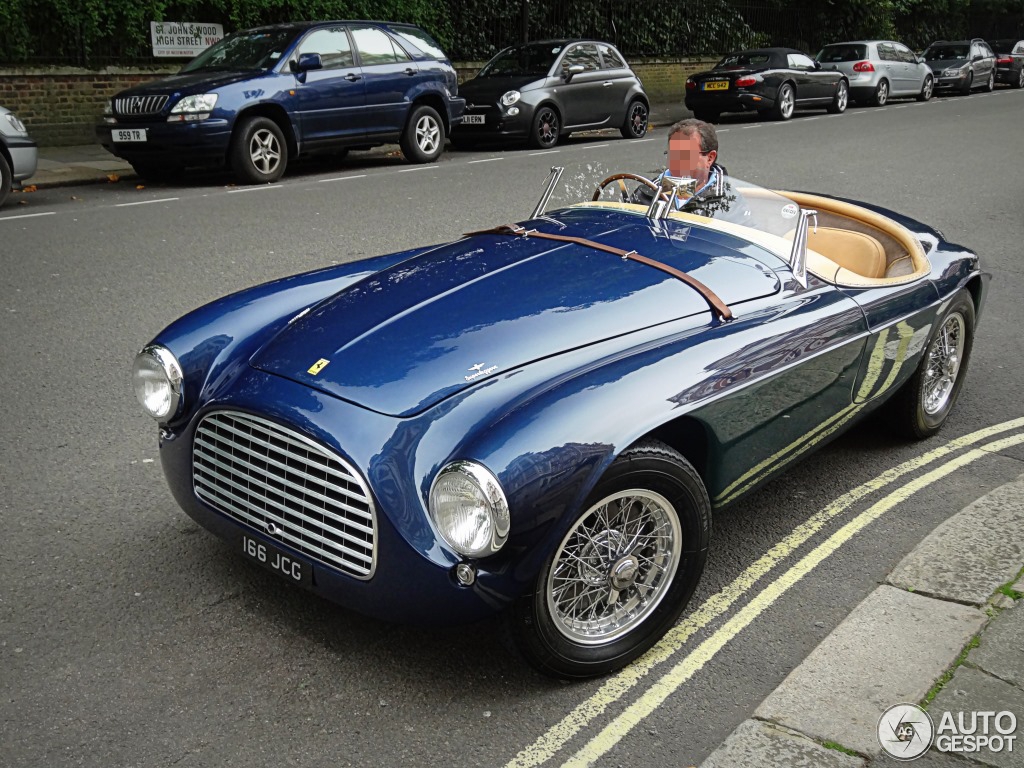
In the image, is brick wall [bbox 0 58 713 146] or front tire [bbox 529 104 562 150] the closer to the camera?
brick wall [bbox 0 58 713 146]

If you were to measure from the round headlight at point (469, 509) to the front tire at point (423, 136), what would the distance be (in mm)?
11139

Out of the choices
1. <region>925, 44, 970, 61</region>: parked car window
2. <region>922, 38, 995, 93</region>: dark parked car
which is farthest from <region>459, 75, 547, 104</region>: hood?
<region>925, 44, 970, 61</region>: parked car window

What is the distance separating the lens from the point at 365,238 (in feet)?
27.2

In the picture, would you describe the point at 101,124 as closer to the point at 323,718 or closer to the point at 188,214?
the point at 188,214

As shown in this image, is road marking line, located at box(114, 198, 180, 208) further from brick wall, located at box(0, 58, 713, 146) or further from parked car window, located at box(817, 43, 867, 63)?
parked car window, located at box(817, 43, 867, 63)

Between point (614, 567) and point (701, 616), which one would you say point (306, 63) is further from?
point (614, 567)

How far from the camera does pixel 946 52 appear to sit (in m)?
29.1

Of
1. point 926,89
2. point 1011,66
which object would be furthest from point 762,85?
point 1011,66

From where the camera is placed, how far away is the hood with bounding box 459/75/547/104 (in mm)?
14711

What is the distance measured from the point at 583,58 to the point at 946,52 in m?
17.9

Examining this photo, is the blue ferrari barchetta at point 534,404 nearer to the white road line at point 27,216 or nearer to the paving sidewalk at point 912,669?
the paving sidewalk at point 912,669

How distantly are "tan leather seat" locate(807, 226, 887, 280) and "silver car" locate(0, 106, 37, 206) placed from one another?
788cm

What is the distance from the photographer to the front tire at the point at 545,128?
14.8 metres

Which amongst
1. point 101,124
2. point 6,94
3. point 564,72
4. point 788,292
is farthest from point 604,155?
point 788,292
